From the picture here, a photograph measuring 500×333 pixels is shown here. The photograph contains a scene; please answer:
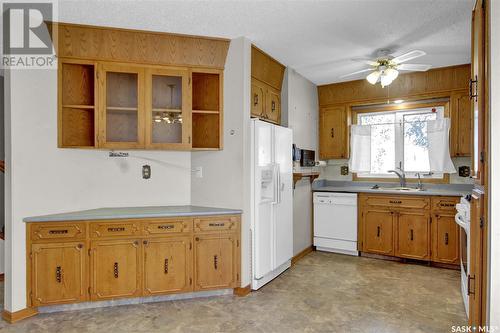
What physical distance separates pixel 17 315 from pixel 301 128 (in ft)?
12.2

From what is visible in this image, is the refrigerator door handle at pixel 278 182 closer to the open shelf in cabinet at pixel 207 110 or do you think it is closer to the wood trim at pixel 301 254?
the open shelf in cabinet at pixel 207 110

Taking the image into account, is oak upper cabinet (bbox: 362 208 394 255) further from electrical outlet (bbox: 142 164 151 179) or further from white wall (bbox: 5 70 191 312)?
electrical outlet (bbox: 142 164 151 179)

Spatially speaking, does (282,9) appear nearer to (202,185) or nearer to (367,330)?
(202,185)

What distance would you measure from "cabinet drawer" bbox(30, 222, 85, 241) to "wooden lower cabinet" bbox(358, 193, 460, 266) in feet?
11.3

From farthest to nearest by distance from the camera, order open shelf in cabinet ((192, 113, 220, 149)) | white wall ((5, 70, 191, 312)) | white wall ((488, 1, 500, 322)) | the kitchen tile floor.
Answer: open shelf in cabinet ((192, 113, 220, 149))
white wall ((5, 70, 191, 312))
the kitchen tile floor
white wall ((488, 1, 500, 322))

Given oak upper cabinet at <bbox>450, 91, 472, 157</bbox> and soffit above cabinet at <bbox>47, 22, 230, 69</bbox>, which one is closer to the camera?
soffit above cabinet at <bbox>47, 22, 230, 69</bbox>

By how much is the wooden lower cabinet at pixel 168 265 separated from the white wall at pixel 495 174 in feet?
7.46

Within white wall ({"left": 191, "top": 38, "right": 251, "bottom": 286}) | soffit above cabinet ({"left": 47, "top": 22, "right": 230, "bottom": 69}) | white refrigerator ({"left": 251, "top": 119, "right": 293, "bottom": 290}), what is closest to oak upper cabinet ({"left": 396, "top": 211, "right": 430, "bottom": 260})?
white refrigerator ({"left": 251, "top": 119, "right": 293, "bottom": 290})

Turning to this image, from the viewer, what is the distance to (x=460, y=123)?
13.2 ft

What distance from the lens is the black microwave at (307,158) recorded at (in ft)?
14.4

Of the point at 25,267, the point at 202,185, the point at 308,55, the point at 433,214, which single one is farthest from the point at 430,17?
the point at 25,267

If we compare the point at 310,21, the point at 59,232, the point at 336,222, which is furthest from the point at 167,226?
the point at 336,222

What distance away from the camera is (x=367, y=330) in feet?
7.84

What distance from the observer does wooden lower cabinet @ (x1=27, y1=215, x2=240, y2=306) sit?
8.65 feet
